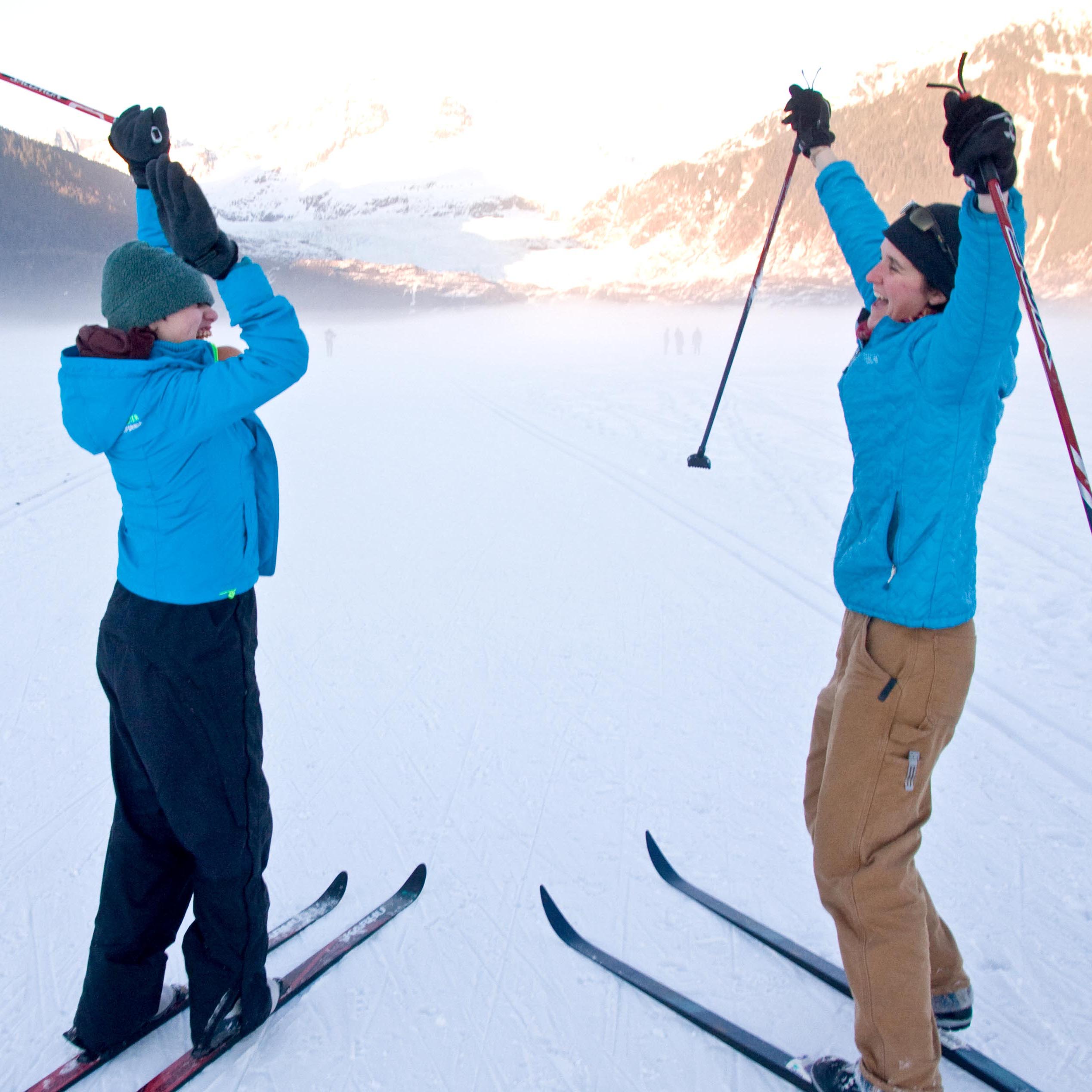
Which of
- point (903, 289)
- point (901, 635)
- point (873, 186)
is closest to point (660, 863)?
point (901, 635)

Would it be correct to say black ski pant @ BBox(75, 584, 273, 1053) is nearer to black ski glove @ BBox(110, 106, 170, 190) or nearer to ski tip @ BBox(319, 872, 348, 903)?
ski tip @ BBox(319, 872, 348, 903)

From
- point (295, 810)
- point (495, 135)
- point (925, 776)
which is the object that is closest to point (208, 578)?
point (295, 810)

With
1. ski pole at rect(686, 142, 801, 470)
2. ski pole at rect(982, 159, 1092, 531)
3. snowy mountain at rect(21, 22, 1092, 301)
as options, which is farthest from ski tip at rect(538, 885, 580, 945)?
snowy mountain at rect(21, 22, 1092, 301)

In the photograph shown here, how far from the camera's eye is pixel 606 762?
9.39 feet

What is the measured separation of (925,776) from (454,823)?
152cm

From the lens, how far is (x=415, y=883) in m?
2.24

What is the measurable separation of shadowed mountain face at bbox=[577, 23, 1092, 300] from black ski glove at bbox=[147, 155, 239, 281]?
49167mm

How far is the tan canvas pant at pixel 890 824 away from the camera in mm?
1468

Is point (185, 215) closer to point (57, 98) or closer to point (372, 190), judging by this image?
point (57, 98)

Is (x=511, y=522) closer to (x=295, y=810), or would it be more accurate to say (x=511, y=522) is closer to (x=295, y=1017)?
(x=295, y=810)

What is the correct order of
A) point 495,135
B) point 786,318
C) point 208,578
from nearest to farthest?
point 208,578, point 786,318, point 495,135

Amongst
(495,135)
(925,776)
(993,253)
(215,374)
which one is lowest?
(925,776)

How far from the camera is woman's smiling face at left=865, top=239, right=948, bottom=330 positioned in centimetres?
147

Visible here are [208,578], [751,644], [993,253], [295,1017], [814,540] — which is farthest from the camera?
[814,540]
